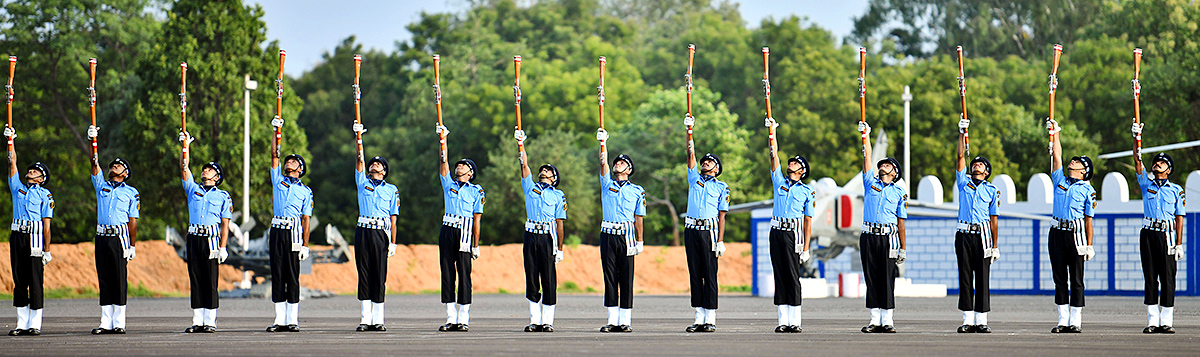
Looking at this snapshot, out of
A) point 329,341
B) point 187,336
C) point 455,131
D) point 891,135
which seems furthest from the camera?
point 455,131

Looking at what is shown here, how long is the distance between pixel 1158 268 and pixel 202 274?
10.9m

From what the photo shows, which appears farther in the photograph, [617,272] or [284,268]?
[284,268]

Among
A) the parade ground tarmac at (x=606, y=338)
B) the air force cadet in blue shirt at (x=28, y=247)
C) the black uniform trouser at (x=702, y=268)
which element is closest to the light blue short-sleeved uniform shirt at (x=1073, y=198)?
the parade ground tarmac at (x=606, y=338)

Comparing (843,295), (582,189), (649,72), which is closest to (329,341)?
(843,295)

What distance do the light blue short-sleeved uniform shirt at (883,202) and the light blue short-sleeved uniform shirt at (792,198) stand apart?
64 cm

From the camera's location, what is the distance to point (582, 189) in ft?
181

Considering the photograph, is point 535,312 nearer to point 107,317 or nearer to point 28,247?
point 107,317

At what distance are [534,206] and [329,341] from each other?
301 centimetres

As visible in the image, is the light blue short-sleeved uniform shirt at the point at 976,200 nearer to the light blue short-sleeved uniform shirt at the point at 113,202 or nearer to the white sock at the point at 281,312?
the white sock at the point at 281,312

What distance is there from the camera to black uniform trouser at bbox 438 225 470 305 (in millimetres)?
16172

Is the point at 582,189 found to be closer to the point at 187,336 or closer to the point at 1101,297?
the point at 1101,297

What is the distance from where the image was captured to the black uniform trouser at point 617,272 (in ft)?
52.3

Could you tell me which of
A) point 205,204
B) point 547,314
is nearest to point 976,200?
point 547,314

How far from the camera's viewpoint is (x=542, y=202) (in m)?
16.1
